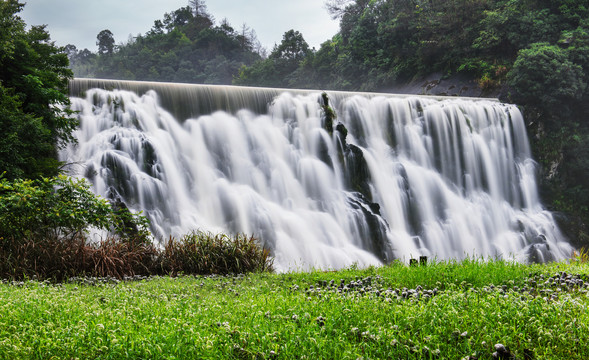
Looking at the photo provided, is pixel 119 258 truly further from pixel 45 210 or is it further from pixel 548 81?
pixel 548 81

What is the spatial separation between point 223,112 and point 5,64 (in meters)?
7.76

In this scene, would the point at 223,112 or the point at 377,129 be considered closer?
the point at 223,112

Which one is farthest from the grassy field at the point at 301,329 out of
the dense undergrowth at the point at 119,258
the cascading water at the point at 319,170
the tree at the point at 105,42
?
the tree at the point at 105,42

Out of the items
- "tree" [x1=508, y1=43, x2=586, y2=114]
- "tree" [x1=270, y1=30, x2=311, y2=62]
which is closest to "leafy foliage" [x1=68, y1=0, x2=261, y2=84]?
"tree" [x1=270, y1=30, x2=311, y2=62]

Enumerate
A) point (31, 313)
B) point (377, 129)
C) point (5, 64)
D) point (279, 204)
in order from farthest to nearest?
point (377, 129), point (279, 204), point (5, 64), point (31, 313)

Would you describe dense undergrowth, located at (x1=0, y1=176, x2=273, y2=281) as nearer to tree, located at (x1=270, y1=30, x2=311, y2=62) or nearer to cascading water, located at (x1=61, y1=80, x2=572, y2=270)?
cascading water, located at (x1=61, y1=80, x2=572, y2=270)

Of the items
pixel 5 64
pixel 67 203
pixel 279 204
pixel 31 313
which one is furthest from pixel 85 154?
pixel 31 313

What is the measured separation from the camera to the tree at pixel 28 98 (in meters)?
11.5

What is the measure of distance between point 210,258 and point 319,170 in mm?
7982

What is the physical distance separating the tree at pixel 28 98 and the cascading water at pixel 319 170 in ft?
5.16

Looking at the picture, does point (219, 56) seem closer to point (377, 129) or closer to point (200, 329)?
point (377, 129)

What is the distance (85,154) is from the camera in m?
14.8

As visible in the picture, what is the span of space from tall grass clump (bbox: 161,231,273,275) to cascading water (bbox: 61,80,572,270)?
2.49 meters

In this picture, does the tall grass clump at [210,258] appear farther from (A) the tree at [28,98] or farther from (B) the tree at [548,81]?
(B) the tree at [548,81]
